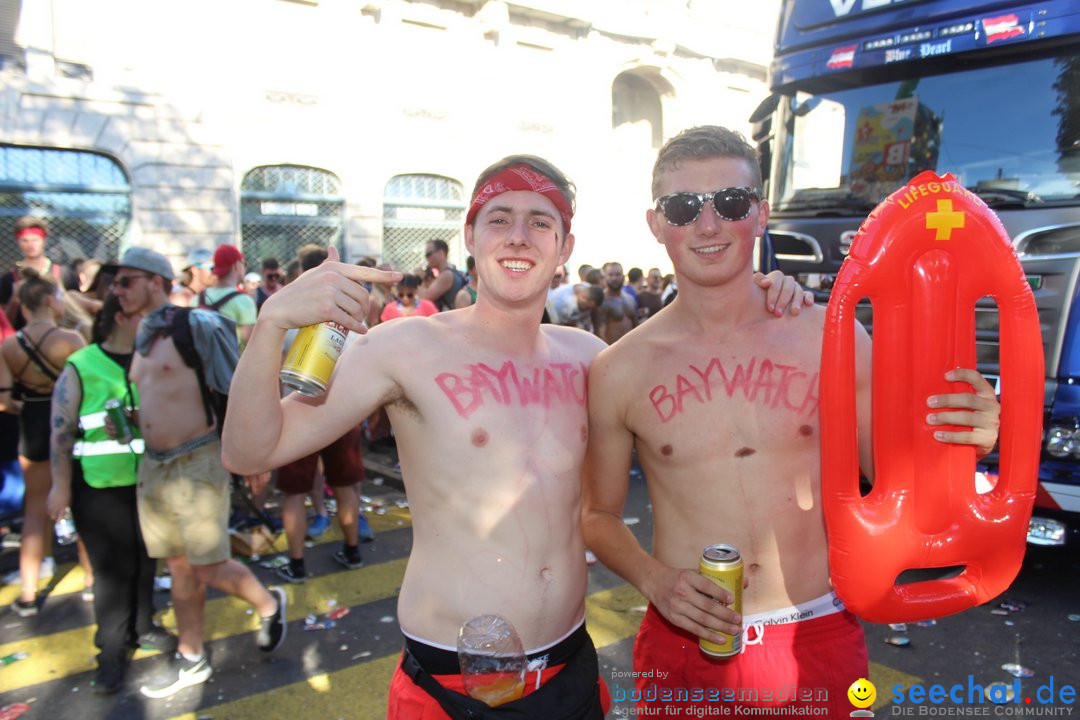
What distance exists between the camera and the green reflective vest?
400 centimetres

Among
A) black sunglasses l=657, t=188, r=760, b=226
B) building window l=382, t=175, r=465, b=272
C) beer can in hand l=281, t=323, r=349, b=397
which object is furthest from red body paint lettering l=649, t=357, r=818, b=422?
building window l=382, t=175, r=465, b=272

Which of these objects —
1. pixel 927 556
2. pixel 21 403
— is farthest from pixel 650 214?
pixel 21 403

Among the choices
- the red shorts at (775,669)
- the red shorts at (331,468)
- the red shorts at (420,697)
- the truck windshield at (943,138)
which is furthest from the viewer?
the red shorts at (331,468)

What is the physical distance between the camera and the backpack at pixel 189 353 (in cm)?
397

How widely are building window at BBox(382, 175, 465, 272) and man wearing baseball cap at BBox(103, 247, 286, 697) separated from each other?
11439 millimetres

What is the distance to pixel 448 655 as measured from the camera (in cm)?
205

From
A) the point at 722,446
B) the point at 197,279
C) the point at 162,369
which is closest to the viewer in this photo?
the point at 722,446

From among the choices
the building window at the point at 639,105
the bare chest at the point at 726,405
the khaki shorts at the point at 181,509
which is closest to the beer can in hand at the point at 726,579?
the bare chest at the point at 726,405

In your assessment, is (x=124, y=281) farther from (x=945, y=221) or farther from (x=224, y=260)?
(x=945, y=221)

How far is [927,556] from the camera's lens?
6.15ft

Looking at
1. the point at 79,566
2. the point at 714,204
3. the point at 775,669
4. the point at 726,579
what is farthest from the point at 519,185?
the point at 79,566

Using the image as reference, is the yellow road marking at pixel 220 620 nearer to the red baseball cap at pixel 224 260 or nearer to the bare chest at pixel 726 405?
the red baseball cap at pixel 224 260

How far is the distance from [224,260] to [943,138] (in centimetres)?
557

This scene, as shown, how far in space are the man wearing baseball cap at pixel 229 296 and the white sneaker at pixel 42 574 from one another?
2.12m
